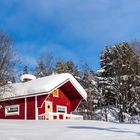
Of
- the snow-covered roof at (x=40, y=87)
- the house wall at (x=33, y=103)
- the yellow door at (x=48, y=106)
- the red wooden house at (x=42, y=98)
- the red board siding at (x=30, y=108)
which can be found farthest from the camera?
the yellow door at (x=48, y=106)

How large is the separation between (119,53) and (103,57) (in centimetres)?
337

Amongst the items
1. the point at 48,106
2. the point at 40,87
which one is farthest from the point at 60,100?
the point at 40,87

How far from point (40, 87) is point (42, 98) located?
89 centimetres

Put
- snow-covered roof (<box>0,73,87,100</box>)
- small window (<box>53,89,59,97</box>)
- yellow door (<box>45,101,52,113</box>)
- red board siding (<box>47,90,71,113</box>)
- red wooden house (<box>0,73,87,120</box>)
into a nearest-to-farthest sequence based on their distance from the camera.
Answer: snow-covered roof (<box>0,73,87,100</box>), red wooden house (<box>0,73,87,120</box>), yellow door (<box>45,101,52,113</box>), red board siding (<box>47,90,71,113</box>), small window (<box>53,89,59,97</box>)

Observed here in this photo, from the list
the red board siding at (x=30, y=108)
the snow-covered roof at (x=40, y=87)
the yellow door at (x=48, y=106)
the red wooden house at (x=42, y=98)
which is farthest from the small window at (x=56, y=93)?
the red board siding at (x=30, y=108)

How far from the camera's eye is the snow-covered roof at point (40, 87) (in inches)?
1316

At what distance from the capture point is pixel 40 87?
33531 mm

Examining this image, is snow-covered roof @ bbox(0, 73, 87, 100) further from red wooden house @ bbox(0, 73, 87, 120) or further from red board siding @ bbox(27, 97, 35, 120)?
red board siding @ bbox(27, 97, 35, 120)

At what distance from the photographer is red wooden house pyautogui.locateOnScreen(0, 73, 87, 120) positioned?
3362 cm

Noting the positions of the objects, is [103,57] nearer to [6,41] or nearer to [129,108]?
[129,108]

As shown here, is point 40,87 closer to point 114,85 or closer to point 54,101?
point 54,101

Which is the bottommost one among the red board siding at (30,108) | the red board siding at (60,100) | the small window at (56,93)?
the red board siding at (30,108)

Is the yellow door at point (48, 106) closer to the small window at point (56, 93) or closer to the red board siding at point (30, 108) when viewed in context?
the small window at point (56, 93)

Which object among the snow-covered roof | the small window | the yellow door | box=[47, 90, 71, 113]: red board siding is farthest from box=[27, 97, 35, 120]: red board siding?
the small window
